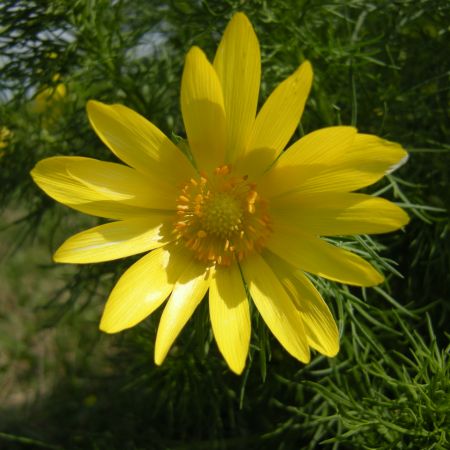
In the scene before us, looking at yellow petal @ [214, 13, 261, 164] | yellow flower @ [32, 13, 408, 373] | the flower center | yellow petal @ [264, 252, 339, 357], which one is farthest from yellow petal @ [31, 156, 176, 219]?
yellow petal @ [264, 252, 339, 357]

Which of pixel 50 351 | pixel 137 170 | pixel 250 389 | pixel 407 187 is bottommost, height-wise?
Result: pixel 50 351

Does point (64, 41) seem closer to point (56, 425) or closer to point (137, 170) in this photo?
point (137, 170)

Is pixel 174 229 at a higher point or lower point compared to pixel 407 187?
higher

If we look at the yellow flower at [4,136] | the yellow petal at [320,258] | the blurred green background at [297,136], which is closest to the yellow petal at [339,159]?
the yellow petal at [320,258]

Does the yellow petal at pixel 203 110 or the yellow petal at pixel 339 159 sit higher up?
the yellow petal at pixel 203 110

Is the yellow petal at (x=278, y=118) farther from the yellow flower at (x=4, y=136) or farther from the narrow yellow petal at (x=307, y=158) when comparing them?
the yellow flower at (x=4, y=136)

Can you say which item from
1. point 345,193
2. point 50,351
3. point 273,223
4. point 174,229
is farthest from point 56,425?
point 345,193

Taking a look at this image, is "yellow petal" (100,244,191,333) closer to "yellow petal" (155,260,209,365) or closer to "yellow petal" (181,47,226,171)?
"yellow petal" (155,260,209,365)
